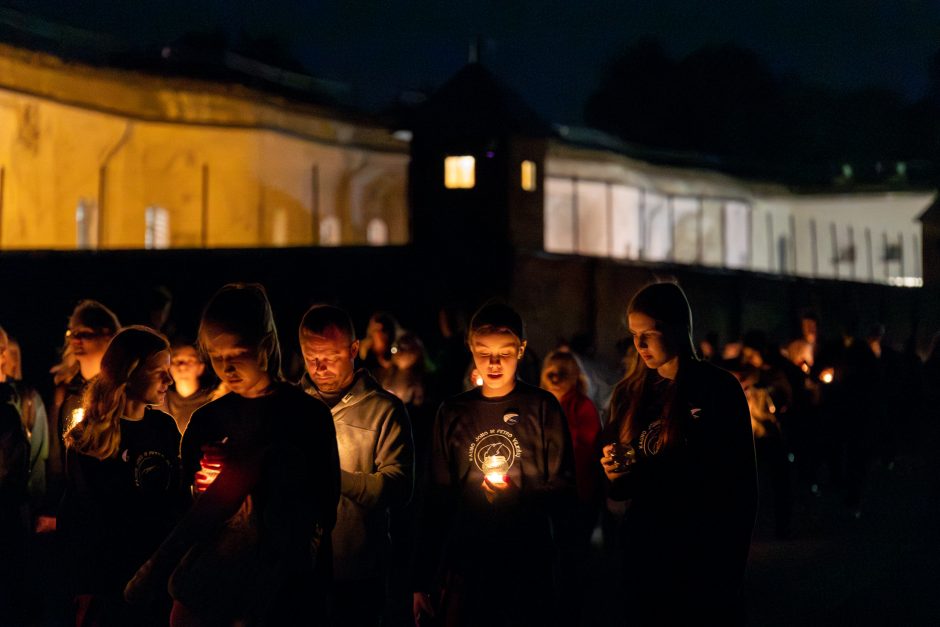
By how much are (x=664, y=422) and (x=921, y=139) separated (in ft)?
221

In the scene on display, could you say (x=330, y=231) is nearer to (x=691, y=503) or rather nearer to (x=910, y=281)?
(x=910, y=281)

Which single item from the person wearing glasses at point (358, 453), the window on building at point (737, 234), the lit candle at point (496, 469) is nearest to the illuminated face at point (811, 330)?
the person wearing glasses at point (358, 453)

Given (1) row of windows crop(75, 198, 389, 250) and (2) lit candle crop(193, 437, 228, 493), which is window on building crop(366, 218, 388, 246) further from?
(2) lit candle crop(193, 437, 228, 493)

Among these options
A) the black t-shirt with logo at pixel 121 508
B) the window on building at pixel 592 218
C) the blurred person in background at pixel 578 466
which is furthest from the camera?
the window on building at pixel 592 218

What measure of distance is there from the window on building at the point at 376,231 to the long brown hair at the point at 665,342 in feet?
112

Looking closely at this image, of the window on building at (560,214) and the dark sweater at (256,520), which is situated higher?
the window on building at (560,214)

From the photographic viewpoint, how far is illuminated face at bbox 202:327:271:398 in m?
4.50

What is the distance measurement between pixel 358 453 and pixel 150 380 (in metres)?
0.95

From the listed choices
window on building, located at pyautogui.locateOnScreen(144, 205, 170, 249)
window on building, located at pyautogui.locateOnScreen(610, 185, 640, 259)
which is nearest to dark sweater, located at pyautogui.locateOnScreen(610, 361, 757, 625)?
window on building, located at pyautogui.locateOnScreen(144, 205, 170, 249)

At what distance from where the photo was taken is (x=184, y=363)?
9211 mm

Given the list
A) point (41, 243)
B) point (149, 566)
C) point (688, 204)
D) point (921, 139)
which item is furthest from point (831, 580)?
point (921, 139)

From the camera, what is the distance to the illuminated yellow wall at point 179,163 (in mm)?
31859

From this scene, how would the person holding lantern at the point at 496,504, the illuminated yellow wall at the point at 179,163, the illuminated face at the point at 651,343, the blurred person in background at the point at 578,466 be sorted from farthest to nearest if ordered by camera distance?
the illuminated yellow wall at the point at 179,163, the blurred person in background at the point at 578,466, the person holding lantern at the point at 496,504, the illuminated face at the point at 651,343

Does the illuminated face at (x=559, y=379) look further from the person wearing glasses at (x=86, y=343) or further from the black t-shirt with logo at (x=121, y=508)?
the black t-shirt with logo at (x=121, y=508)
